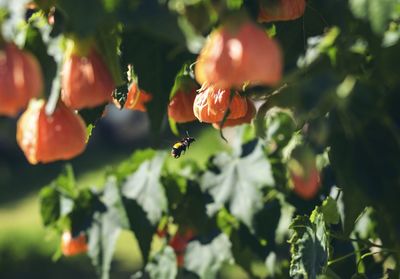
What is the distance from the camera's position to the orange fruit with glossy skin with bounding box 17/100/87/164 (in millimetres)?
1002

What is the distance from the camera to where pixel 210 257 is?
2205 mm

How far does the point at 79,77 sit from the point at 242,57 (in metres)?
0.18

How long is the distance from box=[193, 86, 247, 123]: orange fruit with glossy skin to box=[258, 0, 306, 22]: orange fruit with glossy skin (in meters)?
0.15

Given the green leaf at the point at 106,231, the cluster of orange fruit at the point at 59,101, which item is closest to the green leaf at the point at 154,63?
the cluster of orange fruit at the point at 59,101

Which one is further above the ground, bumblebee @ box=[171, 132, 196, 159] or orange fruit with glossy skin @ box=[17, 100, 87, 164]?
orange fruit with glossy skin @ box=[17, 100, 87, 164]

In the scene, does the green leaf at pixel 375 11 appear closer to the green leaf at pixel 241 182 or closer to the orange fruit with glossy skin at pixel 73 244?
the green leaf at pixel 241 182

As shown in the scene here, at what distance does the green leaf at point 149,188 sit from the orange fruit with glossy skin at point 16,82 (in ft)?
3.76

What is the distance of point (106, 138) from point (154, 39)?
8926 mm

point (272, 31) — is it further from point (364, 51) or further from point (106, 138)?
point (106, 138)

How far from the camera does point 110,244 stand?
2.15 metres

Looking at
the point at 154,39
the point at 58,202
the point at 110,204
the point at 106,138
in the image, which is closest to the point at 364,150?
the point at 154,39

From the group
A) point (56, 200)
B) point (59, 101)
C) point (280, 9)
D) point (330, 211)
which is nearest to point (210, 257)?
point (56, 200)

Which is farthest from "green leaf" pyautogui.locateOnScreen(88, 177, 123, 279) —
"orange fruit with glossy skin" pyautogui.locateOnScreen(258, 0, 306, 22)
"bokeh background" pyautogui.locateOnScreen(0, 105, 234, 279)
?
"bokeh background" pyautogui.locateOnScreen(0, 105, 234, 279)

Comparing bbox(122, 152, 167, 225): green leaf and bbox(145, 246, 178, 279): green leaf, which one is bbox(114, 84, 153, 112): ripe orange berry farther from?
bbox(145, 246, 178, 279): green leaf
